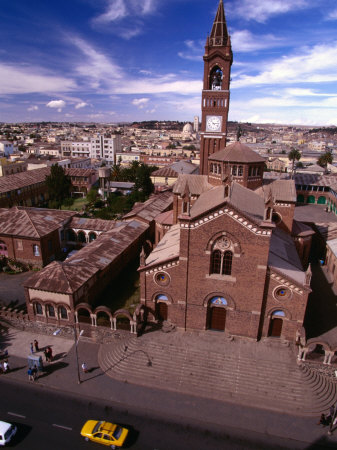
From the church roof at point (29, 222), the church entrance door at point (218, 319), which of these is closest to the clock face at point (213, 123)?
the church roof at point (29, 222)

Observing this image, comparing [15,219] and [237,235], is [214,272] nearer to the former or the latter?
[237,235]

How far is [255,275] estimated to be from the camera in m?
26.8

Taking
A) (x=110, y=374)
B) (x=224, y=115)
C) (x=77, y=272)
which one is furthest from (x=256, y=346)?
(x=224, y=115)

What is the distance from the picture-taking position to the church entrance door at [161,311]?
30703mm

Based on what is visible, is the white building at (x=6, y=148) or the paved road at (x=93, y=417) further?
the white building at (x=6, y=148)

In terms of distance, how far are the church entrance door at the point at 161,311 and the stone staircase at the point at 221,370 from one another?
6.26 feet

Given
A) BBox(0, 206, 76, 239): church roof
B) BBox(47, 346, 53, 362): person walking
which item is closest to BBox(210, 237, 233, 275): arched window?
BBox(47, 346, 53, 362): person walking

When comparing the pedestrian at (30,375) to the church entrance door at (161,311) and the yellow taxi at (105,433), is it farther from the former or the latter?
the church entrance door at (161,311)

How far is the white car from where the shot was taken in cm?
2062

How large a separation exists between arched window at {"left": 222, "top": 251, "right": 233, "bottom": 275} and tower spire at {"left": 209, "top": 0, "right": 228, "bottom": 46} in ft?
106

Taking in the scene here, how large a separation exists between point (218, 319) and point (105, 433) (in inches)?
527

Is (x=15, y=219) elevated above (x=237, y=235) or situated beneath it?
situated beneath

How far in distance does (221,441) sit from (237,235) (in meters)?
14.9

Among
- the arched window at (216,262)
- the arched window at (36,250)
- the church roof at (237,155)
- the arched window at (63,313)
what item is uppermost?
the church roof at (237,155)
